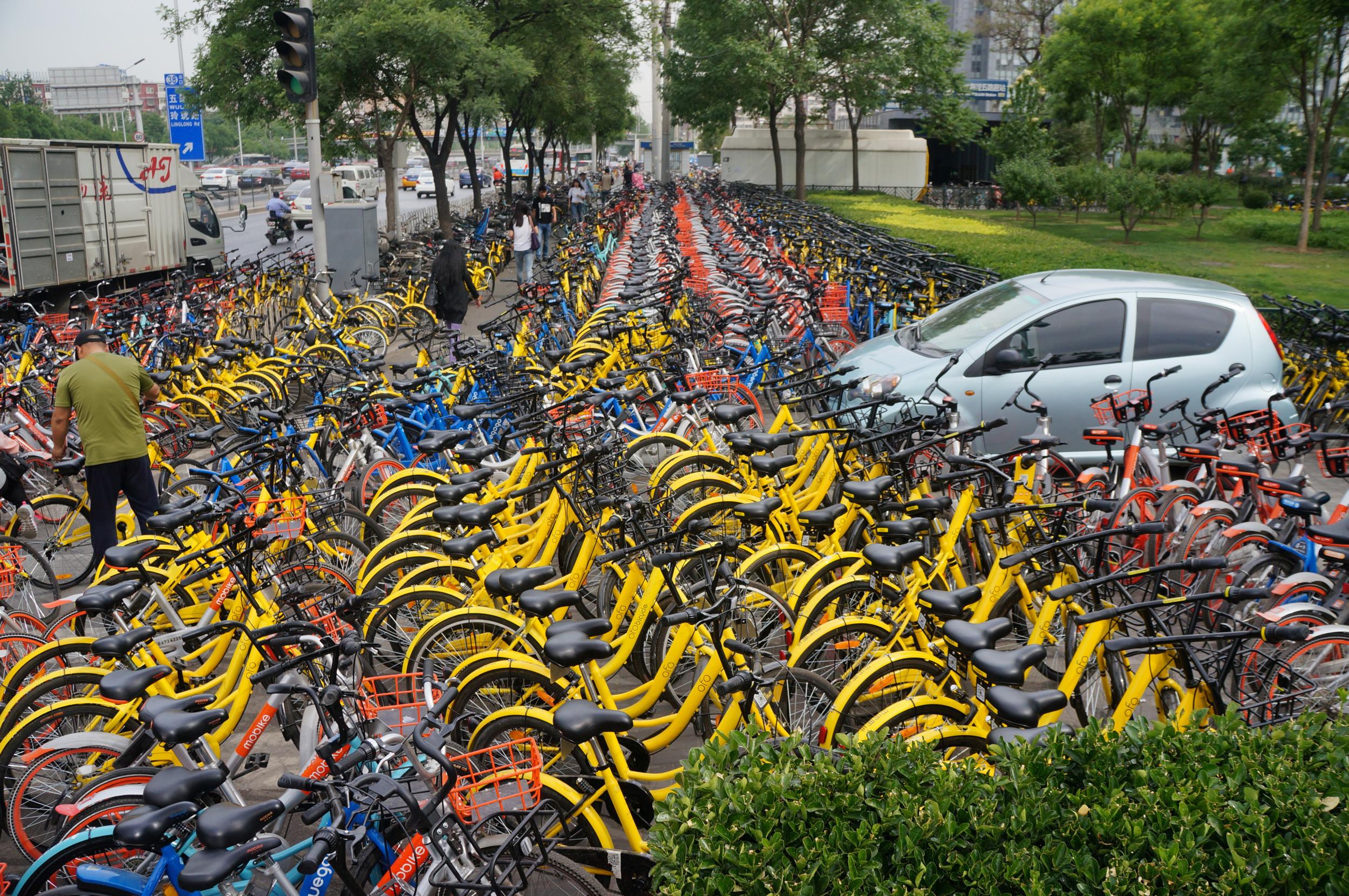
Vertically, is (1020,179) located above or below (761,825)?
above

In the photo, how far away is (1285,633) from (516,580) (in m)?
2.55

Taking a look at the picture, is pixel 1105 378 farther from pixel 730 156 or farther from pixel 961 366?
pixel 730 156

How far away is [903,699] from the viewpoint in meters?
3.77

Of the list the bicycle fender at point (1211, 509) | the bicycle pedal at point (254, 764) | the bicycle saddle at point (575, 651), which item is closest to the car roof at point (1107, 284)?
the bicycle fender at point (1211, 509)

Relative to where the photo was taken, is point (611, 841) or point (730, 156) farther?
point (730, 156)

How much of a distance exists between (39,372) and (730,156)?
123ft

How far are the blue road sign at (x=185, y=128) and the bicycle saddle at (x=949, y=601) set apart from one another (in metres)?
27.1

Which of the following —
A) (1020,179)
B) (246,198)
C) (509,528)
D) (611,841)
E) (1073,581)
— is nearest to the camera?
(611,841)

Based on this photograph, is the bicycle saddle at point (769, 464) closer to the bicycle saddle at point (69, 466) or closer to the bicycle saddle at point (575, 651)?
the bicycle saddle at point (575, 651)

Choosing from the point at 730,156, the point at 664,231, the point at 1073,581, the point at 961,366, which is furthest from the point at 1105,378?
the point at 730,156

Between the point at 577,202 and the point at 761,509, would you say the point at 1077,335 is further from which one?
the point at 577,202

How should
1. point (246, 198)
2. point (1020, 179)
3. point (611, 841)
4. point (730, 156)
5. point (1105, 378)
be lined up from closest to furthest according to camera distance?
1. point (611, 841)
2. point (1105, 378)
3. point (1020, 179)
4. point (730, 156)
5. point (246, 198)

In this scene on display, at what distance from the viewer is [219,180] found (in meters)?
52.0

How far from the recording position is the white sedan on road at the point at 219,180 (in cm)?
5072
